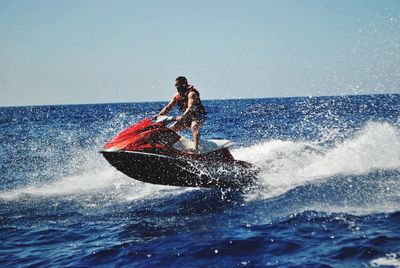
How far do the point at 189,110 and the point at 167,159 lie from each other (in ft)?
4.00

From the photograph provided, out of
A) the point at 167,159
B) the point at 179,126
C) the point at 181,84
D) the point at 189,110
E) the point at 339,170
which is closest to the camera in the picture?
the point at 167,159

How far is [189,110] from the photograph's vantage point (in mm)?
8109

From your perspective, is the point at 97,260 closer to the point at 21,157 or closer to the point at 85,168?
the point at 85,168

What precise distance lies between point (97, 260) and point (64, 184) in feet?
19.0

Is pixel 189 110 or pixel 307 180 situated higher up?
pixel 189 110

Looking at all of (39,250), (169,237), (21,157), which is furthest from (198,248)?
(21,157)

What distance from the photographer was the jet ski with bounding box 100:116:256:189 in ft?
24.0

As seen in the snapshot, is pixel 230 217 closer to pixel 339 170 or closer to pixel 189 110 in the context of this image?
pixel 189 110

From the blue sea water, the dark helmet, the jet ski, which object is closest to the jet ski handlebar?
the jet ski

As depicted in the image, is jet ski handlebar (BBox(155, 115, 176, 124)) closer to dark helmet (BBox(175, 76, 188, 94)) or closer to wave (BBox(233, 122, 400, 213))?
dark helmet (BBox(175, 76, 188, 94))

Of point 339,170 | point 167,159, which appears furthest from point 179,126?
point 339,170

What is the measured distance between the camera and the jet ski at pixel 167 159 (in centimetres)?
731

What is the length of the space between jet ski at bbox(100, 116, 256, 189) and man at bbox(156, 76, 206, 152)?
0.95 feet

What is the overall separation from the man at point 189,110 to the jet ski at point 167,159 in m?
0.29
